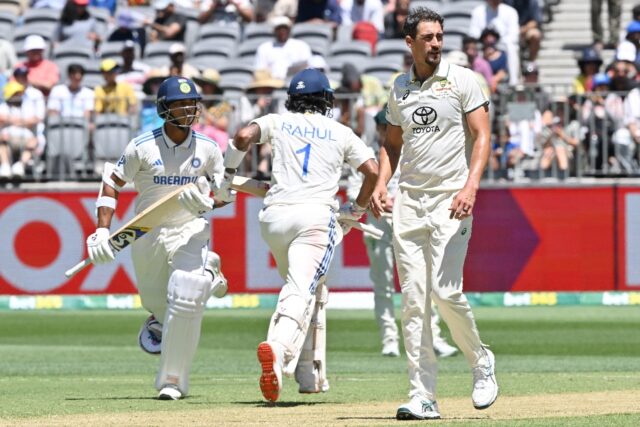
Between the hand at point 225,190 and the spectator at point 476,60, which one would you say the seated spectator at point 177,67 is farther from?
the hand at point 225,190

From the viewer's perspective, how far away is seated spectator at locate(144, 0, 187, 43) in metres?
25.9

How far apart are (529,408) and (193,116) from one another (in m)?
3.39

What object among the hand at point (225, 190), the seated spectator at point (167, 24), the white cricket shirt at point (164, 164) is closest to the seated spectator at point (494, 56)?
the seated spectator at point (167, 24)

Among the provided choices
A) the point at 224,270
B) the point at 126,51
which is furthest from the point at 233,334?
the point at 126,51

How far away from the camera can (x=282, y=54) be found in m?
23.8

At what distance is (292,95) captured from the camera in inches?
430

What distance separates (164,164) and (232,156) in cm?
86

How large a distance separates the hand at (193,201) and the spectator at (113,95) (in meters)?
10.6

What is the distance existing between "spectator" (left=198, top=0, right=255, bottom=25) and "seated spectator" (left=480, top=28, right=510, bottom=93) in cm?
515

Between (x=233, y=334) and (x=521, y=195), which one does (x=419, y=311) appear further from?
(x=521, y=195)

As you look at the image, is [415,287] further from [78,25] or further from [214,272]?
[78,25]

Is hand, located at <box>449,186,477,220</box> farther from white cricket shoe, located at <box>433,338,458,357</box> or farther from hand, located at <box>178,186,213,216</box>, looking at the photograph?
white cricket shoe, located at <box>433,338,458,357</box>

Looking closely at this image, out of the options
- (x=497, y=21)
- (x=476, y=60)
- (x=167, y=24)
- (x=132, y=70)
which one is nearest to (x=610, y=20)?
(x=497, y=21)

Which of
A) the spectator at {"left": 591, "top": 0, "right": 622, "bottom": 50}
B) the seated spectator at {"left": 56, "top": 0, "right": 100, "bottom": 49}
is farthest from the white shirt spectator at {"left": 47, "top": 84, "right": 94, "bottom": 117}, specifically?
the spectator at {"left": 591, "top": 0, "right": 622, "bottom": 50}
